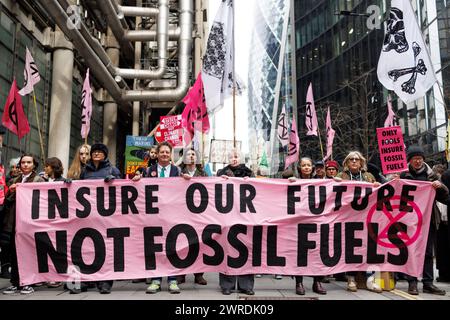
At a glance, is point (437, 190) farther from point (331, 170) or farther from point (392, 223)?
point (331, 170)

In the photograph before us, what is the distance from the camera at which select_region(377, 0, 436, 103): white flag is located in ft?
25.4

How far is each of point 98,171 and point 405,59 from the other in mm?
5819

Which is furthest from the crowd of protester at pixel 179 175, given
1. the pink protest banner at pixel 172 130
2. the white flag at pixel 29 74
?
the pink protest banner at pixel 172 130

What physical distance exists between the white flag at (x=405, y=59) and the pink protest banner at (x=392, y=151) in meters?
0.78

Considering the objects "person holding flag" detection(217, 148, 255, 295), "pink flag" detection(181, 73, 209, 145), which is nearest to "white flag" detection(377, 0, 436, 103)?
"person holding flag" detection(217, 148, 255, 295)

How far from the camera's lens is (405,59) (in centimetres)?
795

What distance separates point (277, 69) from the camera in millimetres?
84562

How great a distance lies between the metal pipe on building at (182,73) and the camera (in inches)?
936

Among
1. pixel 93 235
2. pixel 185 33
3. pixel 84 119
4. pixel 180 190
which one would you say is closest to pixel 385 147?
pixel 180 190

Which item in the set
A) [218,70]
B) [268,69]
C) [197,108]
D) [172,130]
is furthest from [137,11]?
[268,69]

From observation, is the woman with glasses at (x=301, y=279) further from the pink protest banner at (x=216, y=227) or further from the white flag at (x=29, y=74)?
the white flag at (x=29, y=74)

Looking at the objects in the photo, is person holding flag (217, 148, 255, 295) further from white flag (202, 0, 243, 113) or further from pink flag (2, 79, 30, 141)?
pink flag (2, 79, 30, 141)

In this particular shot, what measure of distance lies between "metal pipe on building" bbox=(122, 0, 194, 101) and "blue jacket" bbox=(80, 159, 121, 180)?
17.8 meters

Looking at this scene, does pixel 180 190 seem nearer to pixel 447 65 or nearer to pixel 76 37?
pixel 76 37
